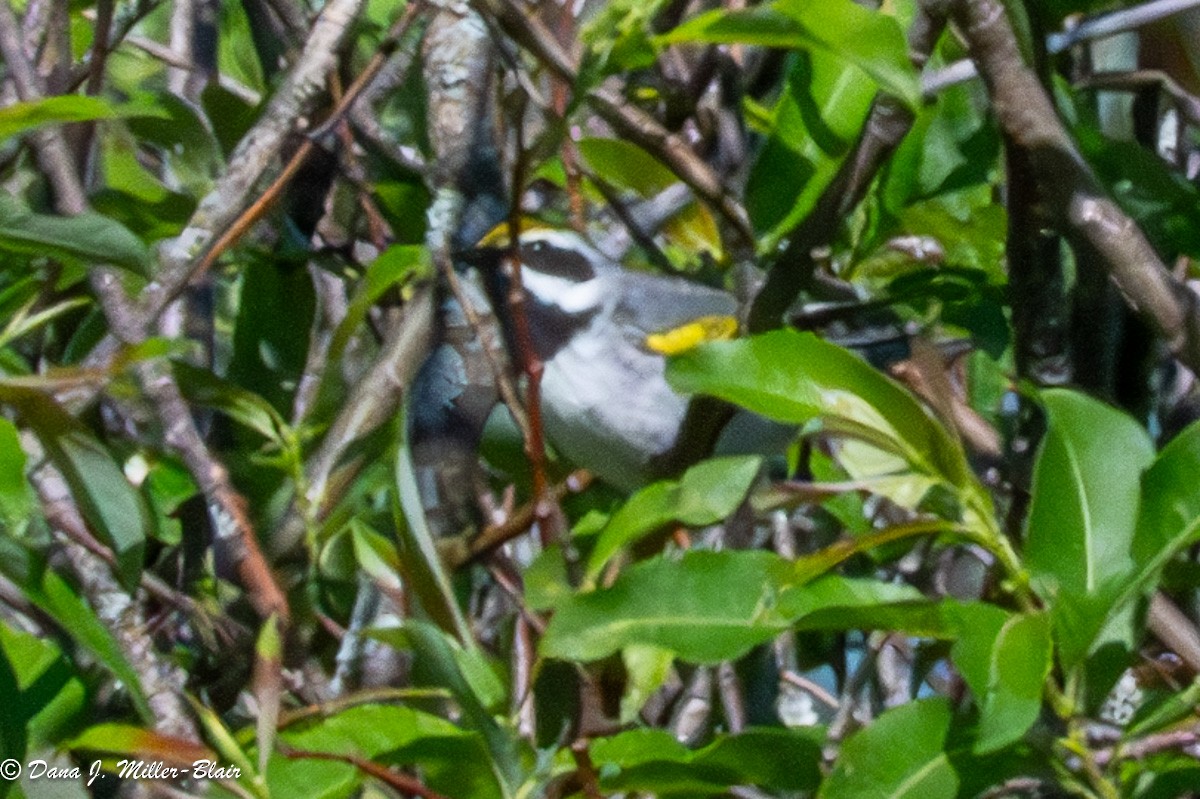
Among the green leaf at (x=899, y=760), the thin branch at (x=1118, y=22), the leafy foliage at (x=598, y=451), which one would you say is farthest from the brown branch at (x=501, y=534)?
the thin branch at (x=1118, y=22)

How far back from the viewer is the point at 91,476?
3.47 ft

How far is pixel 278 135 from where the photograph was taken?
3.90 feet

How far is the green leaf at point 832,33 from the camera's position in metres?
0.92

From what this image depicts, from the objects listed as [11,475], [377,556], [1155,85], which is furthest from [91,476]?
[1155,85]

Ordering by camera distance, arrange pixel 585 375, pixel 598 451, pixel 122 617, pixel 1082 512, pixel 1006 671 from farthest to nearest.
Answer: pixel 585 375 → pixel 598 451 → pixel 122 617 → pixel 1082 512 → pixel 1006 671

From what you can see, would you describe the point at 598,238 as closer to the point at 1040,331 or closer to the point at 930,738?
the point at 1040,331

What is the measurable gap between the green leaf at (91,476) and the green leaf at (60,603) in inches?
2.3

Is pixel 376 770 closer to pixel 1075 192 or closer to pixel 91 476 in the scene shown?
pixel 91 476

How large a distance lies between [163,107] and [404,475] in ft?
1.88

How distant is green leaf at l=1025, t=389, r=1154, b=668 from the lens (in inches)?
33.6

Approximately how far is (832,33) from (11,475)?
601 millimetres

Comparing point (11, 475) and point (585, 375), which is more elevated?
point (11, 475)

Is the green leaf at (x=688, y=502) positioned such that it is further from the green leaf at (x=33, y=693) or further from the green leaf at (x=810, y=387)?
the green leaf at (x=33, y=693)

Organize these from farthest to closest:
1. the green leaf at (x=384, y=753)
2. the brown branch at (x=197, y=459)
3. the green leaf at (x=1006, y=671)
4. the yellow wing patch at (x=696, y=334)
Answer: the yellow wing patch at (x=696, y=334)
the brown branch at (x=197, y=459)
the green leaf at (x=384, y=753)
the green leaf at (x=1006, y=671)
